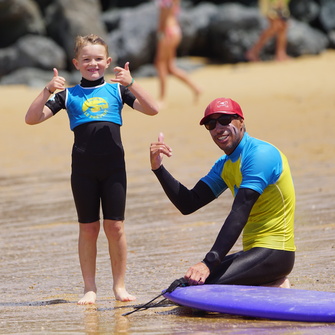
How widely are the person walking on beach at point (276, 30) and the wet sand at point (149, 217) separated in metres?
2.31

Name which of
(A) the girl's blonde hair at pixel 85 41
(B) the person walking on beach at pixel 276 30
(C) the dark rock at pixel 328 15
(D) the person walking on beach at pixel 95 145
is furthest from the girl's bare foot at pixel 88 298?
(C) the dark rock at pixel 328 15

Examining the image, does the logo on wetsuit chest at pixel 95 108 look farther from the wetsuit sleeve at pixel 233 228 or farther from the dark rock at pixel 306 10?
the dark rock at pixel 306 10

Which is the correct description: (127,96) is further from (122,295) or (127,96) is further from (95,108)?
(122,295)

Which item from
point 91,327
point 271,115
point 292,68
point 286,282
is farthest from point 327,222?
point 292,68

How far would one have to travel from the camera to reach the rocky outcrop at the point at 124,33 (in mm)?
17078

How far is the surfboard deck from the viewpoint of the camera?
390 centimetres

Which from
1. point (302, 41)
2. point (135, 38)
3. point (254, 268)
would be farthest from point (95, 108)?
point (302, 41)

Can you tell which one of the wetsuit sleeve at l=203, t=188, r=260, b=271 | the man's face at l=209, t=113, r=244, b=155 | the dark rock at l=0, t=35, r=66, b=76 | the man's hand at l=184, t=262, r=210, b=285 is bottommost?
the dark rock at l=0, t=35, r=66, b=76

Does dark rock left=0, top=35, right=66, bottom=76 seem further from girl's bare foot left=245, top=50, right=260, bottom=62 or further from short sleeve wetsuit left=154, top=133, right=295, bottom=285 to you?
short sleeve wetsuit left=154, top=133, right=295, bottom=285

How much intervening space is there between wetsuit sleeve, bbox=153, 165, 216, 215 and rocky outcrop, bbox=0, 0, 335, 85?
12.4m

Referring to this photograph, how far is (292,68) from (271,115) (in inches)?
165

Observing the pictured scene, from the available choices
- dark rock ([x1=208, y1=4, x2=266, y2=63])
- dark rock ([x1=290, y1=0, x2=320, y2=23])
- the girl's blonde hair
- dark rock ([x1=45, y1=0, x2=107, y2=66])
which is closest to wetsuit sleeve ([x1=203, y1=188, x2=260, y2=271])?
the girl's blonde hair

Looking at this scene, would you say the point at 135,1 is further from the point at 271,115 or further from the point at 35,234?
the point at 35,234

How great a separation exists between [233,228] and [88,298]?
863 mm
